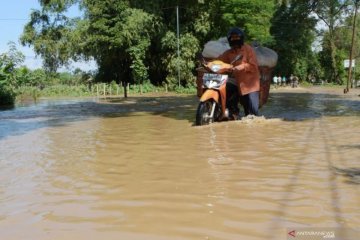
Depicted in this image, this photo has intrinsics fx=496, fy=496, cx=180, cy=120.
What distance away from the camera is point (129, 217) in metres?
4.20

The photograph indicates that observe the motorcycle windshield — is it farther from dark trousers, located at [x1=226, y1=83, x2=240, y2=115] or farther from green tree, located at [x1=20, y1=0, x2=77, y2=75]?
green tree, located at [x1=20, y1=0, x2=77, y2=75]

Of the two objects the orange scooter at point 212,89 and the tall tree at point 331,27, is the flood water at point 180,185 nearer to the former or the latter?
the orange scooter at point 212,89

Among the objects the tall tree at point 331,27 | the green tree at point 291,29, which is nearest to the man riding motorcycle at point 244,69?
the green tree at point 291,29

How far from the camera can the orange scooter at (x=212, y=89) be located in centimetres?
1065

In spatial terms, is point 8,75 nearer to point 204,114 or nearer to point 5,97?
point 5,97

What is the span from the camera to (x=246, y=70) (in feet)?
36.0

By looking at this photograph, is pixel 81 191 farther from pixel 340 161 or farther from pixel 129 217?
pixel 340 161

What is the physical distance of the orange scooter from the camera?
10.6m

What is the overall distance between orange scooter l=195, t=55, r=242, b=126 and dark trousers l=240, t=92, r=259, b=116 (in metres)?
0.65

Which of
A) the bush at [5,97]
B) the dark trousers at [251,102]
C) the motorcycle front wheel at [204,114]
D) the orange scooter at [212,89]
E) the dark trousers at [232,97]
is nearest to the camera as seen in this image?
the orange scooter at [212,89]

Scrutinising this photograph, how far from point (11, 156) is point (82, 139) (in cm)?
204

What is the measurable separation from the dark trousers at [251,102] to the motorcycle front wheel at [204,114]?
97cm

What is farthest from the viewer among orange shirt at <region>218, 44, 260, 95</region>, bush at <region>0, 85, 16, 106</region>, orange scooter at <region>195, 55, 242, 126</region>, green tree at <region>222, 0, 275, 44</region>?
green tree at <region>222, 0, 275, 44</region>

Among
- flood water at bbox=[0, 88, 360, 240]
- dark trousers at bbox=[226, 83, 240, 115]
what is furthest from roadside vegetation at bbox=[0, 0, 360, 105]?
flood water at bbox=[0, 88, 360, 240]
